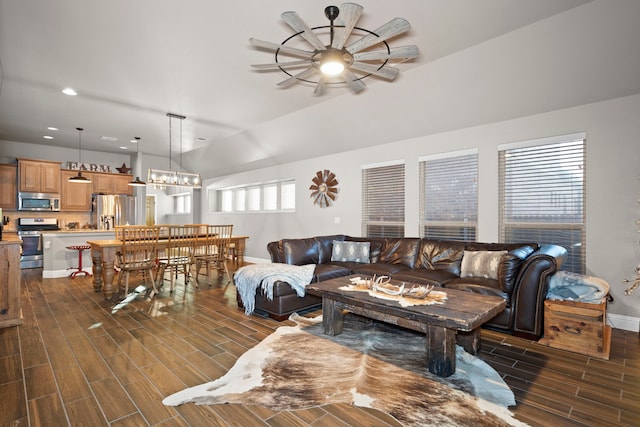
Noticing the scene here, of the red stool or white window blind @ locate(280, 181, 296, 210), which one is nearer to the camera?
the red stool

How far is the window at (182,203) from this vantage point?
10875 millimetres

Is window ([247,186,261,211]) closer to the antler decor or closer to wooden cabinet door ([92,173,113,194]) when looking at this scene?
the antler decor

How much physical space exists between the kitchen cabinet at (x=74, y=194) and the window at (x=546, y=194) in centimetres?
931

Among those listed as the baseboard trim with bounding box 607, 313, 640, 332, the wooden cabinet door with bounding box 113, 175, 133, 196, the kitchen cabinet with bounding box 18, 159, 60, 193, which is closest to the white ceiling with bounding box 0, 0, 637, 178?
the kitchen cabinet with bounding box 18, 159, 60, 193

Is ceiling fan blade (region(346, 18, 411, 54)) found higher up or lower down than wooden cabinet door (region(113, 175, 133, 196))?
higher up

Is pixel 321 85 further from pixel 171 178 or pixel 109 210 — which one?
pixel 109 210

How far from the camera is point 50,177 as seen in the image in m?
7.55

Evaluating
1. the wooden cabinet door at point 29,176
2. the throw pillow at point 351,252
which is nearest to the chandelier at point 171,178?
the throw pillow at point 351,252

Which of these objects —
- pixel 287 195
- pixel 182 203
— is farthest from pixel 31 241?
pixel 287 195

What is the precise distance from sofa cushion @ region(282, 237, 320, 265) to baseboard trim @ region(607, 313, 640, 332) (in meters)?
3.72

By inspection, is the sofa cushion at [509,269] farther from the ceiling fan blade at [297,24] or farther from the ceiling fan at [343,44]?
the ceiling fan blade at [297,24]

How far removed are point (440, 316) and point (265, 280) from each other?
7.00ft

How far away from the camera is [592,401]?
2143mm

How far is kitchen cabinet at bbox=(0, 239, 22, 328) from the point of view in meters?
3.51
